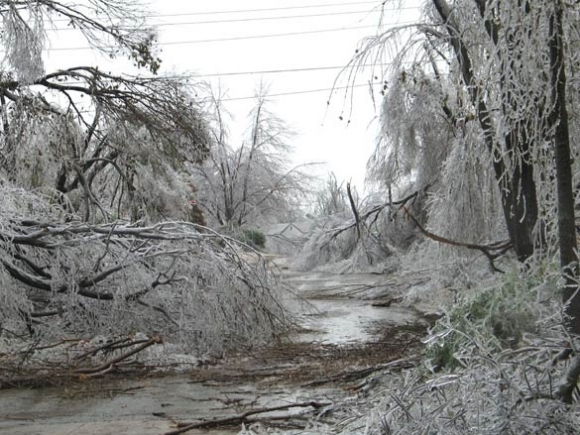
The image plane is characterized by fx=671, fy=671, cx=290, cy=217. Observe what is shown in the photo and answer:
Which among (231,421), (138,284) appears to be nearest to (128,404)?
(231,421)

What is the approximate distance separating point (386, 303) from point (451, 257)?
5791mm

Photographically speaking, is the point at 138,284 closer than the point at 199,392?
No

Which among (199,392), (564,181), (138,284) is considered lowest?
(199,392)

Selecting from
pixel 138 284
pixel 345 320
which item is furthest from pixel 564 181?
pixel 345 320

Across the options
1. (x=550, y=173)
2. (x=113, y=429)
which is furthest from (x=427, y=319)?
(x=550, y=173)

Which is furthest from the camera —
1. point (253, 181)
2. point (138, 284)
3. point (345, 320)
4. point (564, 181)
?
point (253, 181)

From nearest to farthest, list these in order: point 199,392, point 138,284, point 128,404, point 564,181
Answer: point 564,181
point 128,404
point 199,392
point 138,284

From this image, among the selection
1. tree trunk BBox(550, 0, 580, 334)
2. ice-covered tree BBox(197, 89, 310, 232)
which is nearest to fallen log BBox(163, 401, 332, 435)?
tree trunk BBox(550, 0, 580, 334)

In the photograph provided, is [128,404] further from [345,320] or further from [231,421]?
[345,320]

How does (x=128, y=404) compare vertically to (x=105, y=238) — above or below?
below

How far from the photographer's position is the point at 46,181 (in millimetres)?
11656

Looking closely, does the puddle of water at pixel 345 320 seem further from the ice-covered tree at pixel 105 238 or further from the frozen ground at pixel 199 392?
the ice-covered tree at pixel 105 238

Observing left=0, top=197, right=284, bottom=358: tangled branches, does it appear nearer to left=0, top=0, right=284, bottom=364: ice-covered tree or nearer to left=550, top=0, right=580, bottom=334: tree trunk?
left=0, top=0, right=284, bottom=364: ice-covered tree

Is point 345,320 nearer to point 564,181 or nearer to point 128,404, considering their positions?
point 128,404
